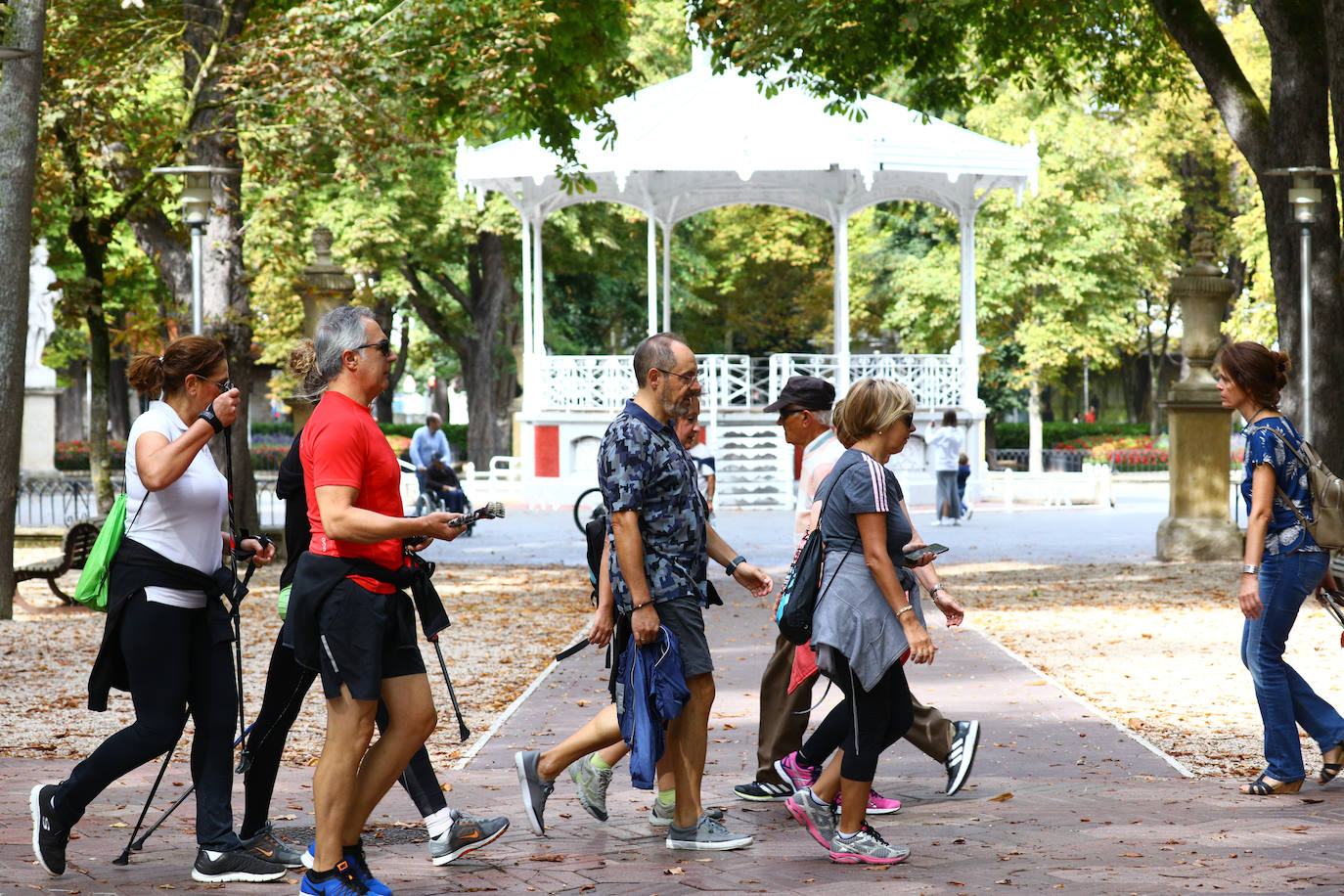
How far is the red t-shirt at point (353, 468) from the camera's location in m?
4.35

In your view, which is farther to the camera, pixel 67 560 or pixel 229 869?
pixel 67 560

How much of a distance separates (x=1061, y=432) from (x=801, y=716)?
45.2m

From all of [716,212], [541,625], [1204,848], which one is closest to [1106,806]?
[1204,848]

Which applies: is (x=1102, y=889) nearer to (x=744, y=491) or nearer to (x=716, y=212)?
(x=744, y=491)

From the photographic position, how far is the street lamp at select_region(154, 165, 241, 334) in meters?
15.1

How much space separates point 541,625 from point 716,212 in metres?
33.3

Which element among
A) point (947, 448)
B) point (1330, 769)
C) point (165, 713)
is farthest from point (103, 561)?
point (947, 448)

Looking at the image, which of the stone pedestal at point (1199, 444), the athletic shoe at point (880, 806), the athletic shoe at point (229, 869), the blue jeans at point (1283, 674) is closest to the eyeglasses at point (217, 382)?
the athletic shoe at point (229, 869)

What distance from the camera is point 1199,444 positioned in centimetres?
1672

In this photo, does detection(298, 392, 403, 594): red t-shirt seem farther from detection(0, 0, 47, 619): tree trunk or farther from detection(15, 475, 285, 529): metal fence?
detection(15, 475, 285, 529): metal fence

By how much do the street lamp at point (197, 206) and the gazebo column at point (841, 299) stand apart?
13949 millimetres

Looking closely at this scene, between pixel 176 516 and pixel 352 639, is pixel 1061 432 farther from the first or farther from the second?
pixel 352 639

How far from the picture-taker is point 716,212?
44219 millimetres

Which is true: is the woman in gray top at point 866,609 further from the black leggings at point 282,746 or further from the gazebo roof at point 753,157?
the gazebo roof at point 753,157
